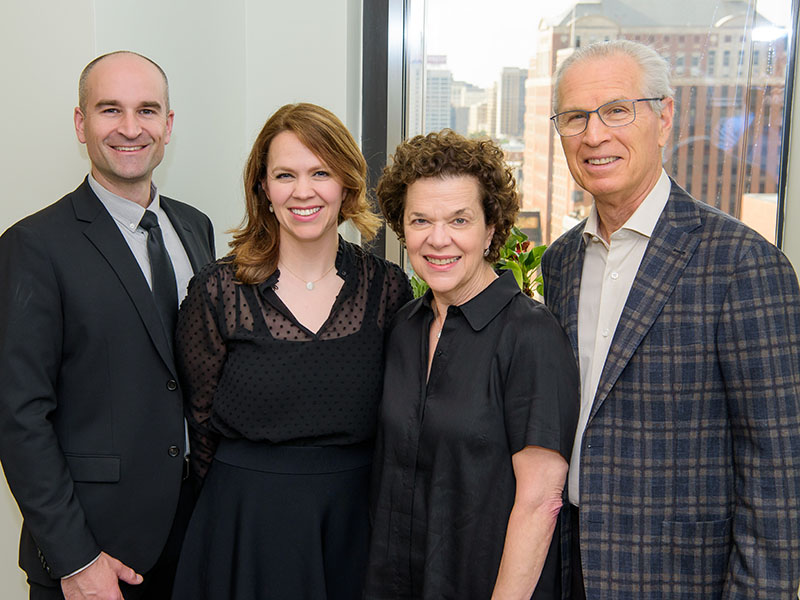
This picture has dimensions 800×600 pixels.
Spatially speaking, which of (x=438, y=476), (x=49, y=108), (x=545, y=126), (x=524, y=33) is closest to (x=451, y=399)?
(x=438, y=476)

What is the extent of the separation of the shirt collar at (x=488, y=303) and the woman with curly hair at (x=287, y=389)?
0.31 meters

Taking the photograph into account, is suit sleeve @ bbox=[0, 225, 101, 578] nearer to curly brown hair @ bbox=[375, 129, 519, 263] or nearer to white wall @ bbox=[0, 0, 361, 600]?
white wall @ bbox=[0, 0, 361, 600]

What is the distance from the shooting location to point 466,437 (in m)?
1.60

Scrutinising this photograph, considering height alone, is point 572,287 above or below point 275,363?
above

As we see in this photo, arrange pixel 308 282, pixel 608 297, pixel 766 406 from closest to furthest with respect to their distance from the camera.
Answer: pixel 766 406
pixel 608 297
pixel 308 282

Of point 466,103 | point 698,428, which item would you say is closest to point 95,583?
point 698,428

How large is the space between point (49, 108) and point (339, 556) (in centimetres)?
154

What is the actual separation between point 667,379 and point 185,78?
2009mm

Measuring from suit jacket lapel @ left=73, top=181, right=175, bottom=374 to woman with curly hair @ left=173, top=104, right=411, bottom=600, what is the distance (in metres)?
0.06

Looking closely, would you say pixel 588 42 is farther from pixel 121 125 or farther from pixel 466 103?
pixel 121 125

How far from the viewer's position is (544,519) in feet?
5.08

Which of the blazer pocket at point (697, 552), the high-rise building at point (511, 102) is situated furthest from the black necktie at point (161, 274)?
the high-rise building at point (511, 102)

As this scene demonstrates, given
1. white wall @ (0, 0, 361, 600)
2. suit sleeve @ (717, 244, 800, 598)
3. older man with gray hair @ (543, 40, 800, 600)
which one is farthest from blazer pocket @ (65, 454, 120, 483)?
suit sleeve @ (717, 244, 800, 598)

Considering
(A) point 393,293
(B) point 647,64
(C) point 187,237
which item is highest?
(B) point 647,64
